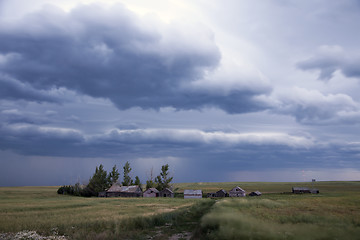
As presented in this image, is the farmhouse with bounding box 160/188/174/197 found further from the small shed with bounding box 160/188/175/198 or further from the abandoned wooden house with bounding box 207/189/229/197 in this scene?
the abandoned wooden house with bounding box 207/189/229/197

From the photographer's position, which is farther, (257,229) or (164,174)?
(164,174)

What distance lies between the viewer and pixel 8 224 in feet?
104

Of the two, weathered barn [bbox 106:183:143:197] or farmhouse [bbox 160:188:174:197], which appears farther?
farmhouse [bbox 160:188:174:197]

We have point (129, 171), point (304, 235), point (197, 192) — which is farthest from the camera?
point (129, 171)

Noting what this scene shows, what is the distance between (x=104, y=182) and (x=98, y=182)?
379cm

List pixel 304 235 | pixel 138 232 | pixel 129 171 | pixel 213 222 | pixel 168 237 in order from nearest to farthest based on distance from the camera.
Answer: pixel 304 235
pixel 213 222
pixel 168 237
pixel 138 232
pixel 129 171

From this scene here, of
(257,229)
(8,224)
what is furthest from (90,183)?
(257,229)

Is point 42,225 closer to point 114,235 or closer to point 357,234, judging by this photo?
point 114,235

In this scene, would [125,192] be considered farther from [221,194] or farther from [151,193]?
[221,194]

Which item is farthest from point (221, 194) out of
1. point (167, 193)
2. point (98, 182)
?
point (98, 182)

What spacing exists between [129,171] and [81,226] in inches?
4134

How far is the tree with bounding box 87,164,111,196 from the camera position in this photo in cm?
12050

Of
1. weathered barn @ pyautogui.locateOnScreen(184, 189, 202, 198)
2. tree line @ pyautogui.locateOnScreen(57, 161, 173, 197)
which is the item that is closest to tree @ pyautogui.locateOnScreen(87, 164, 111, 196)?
tree line @ pyautogui.locateOnScreen(57, 161, 173, 197)

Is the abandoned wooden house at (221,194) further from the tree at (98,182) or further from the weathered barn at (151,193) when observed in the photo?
the tree at (98,182)
